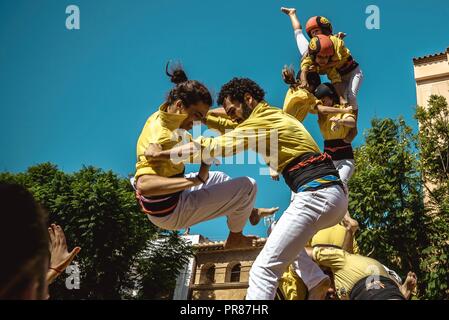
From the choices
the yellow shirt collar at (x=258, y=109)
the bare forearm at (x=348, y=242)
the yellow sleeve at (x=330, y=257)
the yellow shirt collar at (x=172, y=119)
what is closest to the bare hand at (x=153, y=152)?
the yellow shirt collar at (x=172, y=119)

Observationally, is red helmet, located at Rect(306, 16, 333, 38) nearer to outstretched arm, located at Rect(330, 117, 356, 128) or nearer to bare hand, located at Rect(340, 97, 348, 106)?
bare hand, located at Rect(340, 97, 348, 106)

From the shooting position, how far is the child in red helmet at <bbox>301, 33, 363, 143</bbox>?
24.4 feet

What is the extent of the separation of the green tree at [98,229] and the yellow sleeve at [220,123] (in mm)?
17366

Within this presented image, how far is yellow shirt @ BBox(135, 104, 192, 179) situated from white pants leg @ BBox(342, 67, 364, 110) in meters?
3.41

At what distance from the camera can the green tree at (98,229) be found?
72.4 ft

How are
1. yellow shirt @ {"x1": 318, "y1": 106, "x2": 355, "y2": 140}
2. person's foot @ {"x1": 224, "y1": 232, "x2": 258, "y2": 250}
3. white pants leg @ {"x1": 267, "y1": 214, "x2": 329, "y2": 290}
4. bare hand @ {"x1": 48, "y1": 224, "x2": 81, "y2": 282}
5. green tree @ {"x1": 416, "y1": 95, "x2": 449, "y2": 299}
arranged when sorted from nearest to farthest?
bare hand @ {"x1": 48, "y1": 224, "x2": 81, "y2": 282}
person's foot @ {"x1": 224, "y1": 232, "x2": 258, "y2": 250}
white pants leg @ {"x1": 267, "y1": 214, "x2": 329, "y2": 290}
yellow shirt @ {"x1": 318, "y1": 106, "x2": 355, "y2": 140}
green tree @ {"x1": 416, "y1": 95, "x2": 449, "y2": 299}

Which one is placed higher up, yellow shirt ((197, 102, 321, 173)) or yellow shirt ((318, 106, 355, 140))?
yellow shirt ((318, 106, 355, 140))

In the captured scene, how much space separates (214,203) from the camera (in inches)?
201

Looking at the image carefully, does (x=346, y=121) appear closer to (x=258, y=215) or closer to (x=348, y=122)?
(x=348, y=122)

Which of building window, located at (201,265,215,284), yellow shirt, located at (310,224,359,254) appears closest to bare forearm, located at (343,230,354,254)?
yellow shirt, located at (310,224,359,254)

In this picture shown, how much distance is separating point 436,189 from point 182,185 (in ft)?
54.4

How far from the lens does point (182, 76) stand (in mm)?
5555

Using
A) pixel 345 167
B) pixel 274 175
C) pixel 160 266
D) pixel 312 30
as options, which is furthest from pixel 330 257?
pixel 160 266

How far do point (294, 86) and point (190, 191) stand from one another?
9.22 feet
